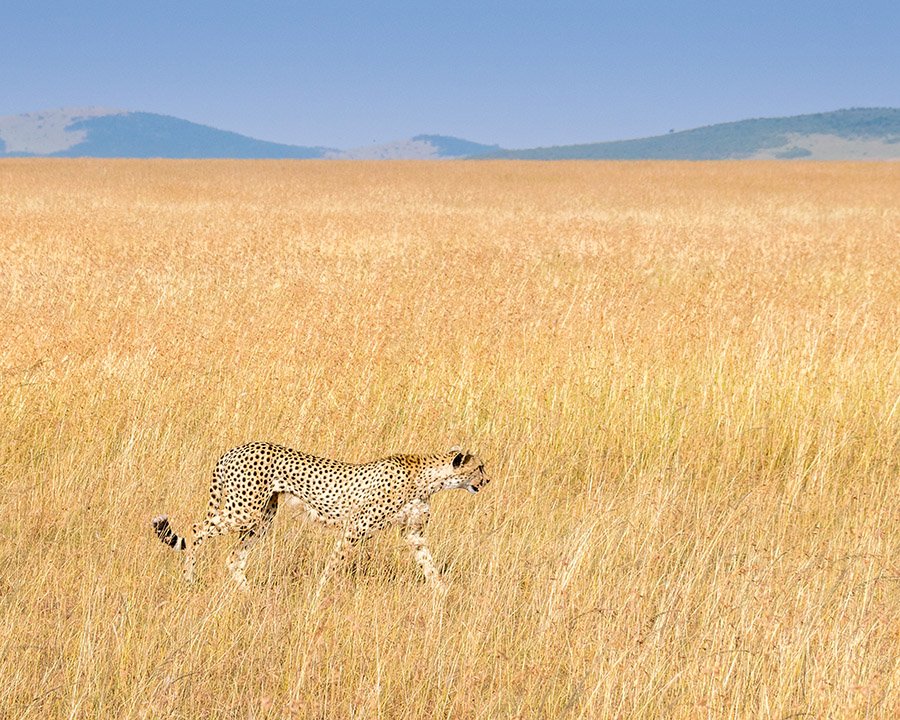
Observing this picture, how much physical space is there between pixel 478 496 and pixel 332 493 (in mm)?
1354

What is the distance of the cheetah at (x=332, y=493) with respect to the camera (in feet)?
10.6

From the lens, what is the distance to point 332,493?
10.8 ft

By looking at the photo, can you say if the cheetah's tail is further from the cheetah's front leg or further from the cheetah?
the cheetah's front leg

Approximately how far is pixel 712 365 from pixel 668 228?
50.9 ft

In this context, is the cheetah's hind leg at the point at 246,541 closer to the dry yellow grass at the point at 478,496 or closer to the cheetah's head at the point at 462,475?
the dry yellow grass at the point at 478,496

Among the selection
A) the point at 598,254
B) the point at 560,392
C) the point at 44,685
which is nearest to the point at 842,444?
the point at 560,392

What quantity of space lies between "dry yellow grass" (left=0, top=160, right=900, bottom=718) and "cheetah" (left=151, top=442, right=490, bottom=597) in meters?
0.17

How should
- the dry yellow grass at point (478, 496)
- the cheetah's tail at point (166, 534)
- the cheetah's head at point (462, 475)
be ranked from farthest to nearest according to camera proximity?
the cheetah's tail at point (166, 534) < the cheetah's head at point (462, 475) < the dry yellow grass at point (478, 496)

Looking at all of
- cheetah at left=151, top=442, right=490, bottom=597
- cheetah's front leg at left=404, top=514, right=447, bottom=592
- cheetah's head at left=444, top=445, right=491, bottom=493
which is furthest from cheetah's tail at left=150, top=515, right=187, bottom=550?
cheetah's head at left=444, top=445, right=491, bottom=493

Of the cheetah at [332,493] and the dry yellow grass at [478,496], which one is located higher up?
the cheetah at [332,493]

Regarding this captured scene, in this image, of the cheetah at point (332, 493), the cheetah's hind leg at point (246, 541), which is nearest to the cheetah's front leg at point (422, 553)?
the cheetah at point (332, 493)

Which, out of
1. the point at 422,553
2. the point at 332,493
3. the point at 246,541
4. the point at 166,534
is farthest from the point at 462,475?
the point at 166,534

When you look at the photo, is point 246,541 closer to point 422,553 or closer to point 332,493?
point 332,493

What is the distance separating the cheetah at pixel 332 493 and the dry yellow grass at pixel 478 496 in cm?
17
